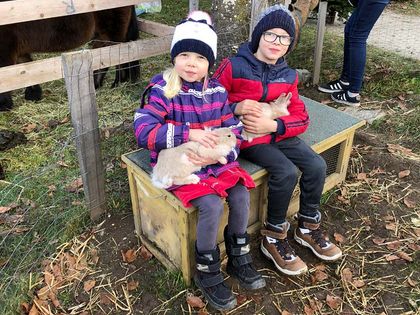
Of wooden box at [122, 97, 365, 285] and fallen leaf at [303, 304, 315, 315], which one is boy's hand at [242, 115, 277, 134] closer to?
wooden box at [122, 97, 365, 285]

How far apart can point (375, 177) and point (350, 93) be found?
1.47 meters

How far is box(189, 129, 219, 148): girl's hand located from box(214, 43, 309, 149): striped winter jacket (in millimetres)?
426

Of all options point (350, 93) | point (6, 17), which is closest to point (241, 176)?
point (6, 17)

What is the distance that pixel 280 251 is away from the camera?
248 cm

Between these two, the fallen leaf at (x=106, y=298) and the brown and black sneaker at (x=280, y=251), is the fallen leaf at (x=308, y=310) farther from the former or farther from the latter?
the fallen leaf at (x=106, y=298)

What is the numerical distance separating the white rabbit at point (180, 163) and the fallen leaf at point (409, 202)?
5.80ft

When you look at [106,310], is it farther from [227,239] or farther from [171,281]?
[227,239]

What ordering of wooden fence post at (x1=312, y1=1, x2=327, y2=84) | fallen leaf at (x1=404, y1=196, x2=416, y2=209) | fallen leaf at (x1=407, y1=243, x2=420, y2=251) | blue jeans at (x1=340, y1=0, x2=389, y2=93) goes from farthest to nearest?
wooden fence post at (x1=312, y1=1, x2=327, y2=84) → blue jeans at (x1=340, y1=0, x2=389, y2=93) → fallen leaf at (x1=404, y1=196, x2=416, y2=209) → fallen leaf at (x1=407, y1=243, x2=420, y2=251)

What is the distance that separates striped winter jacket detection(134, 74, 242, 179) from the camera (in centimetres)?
210

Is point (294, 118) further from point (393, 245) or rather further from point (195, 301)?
point (195, 301)

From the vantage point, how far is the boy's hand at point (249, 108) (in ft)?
7.95

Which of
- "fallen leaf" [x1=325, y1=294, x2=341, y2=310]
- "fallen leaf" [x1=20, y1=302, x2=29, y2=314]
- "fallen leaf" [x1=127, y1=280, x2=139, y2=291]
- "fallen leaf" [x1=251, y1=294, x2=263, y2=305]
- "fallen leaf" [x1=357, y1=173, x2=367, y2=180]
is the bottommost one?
"fallen leaf" [x1=20, y1=302, x2=29, y2=314]

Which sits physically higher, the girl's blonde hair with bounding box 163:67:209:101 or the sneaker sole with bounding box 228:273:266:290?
the girl's blonde hair with bounding box 163:67:209:101

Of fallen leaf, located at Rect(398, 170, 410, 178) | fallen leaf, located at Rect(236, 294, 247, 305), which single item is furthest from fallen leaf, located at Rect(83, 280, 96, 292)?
fallen leaf, located at Rect(398, 170, 410, 178)
